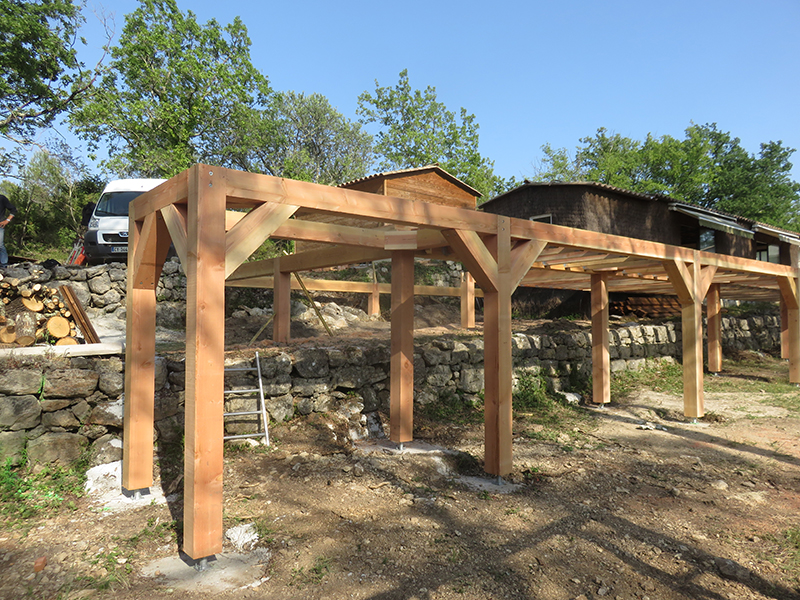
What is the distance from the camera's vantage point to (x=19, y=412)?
478 cm

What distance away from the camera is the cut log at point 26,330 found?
567 cm

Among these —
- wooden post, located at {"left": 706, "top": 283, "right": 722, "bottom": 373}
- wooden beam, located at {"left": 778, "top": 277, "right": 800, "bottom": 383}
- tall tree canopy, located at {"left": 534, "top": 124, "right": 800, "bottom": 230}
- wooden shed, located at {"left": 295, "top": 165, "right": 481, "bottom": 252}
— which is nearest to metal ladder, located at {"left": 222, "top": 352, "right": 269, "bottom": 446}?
wooden shed, located at {"left": 295, "top": 165, "right": 481, "bottom": 252}

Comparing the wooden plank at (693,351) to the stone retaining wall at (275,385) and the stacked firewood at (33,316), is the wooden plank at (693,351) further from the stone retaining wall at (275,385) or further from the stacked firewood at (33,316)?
the stacked firewood at (33,316)

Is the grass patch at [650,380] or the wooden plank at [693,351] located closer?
the wooden plank at [693,351]

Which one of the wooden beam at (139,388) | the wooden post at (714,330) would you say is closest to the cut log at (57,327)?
the wooden beam at (139,388)

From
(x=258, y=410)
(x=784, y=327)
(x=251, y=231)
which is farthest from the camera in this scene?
(x=784, y=327)

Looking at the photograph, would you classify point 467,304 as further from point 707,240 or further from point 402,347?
point 707,240

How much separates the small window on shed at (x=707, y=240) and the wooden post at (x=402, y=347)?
18322mm

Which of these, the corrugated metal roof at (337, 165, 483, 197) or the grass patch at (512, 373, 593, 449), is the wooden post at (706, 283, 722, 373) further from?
the corrugated metal roof at (337, 165, 483, 197)

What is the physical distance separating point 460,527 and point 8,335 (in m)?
5.52

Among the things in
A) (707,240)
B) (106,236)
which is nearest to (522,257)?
(106,236)

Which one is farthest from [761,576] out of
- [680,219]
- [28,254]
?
[28,254]

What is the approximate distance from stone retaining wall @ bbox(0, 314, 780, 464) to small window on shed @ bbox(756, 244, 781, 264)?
1545 centimetres

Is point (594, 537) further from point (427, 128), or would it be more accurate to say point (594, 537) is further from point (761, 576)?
point (427, 128)
